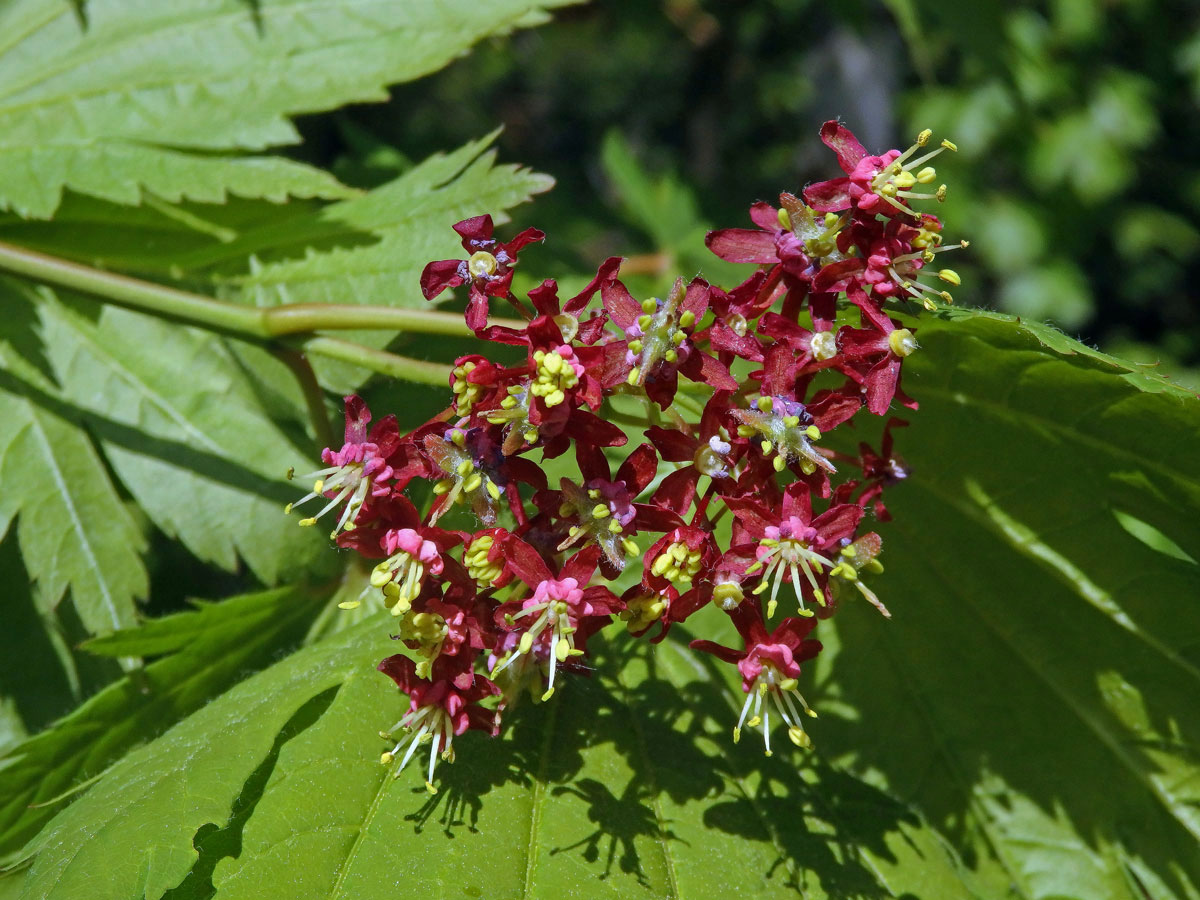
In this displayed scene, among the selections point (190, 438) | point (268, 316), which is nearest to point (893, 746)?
point (268, 316)

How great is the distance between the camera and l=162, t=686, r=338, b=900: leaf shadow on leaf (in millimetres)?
1131

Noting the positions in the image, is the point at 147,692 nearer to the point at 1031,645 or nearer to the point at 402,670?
the point at 402,670

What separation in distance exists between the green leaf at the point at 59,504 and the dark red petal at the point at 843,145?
125 centimetres

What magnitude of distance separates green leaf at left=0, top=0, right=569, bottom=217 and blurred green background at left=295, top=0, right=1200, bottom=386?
1228mm

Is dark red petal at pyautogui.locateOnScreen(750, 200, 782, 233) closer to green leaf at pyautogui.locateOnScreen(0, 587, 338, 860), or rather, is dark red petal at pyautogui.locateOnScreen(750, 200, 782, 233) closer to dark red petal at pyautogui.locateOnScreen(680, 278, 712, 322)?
dark red petal at pyautogui.locateOnScreen(680, 278, 712, 322)

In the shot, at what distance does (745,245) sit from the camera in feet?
4.18

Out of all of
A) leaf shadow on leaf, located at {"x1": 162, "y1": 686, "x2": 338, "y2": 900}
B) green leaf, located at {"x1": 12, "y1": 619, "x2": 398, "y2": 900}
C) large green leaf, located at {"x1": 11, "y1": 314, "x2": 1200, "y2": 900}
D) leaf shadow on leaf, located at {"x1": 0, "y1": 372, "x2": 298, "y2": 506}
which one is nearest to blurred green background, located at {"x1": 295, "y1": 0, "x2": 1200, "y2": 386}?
leaf shadow on leaf, located at {"x1": 0, "y1": 372, "x2": 298, "y2": 506}

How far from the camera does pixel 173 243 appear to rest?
185 centimetres

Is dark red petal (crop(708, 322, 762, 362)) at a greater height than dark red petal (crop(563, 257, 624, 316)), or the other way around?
dark red petal (crop(563, 257, 624, 316))

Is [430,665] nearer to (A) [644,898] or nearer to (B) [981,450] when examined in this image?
(A) [644,898]

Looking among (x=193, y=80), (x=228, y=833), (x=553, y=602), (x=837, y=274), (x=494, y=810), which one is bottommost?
(x=494, y=810)

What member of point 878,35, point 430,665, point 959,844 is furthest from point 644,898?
point 878,35

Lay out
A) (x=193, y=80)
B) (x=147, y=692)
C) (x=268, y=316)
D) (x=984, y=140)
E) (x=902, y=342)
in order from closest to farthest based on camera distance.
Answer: (x=902, y=342) → (x=268, y=316) → (x=147, y=692) → (x=193, y=80) → (x=984, y=140)

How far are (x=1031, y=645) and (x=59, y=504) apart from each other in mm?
1562
